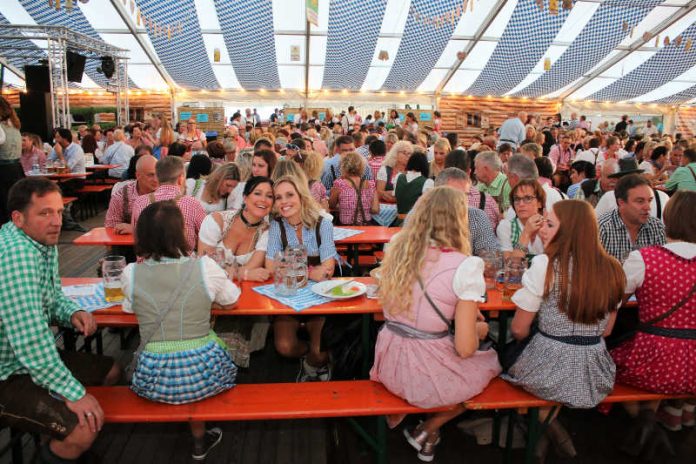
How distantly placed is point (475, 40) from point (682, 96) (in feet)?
26.6

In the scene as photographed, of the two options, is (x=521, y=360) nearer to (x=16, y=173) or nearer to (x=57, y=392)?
(x=57, y=392)

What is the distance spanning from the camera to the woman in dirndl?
2.05 m

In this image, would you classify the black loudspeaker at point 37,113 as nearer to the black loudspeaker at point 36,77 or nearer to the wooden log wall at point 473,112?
the black loudspeaker at point 36,77

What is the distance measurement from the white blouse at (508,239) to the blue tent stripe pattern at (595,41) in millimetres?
9334

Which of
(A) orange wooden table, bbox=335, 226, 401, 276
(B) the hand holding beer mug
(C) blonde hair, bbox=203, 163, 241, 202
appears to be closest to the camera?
(B) the hand holding beer mug

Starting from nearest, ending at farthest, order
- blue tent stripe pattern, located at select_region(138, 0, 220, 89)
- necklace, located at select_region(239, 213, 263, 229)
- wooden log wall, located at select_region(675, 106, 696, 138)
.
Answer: necklace, located at select_region(239, 213, 263, 229), blue tent stripe pattern, located at select_region(138, 0, 220, 89), wooden log wall, located at select_region(675, 106, 696, 138)

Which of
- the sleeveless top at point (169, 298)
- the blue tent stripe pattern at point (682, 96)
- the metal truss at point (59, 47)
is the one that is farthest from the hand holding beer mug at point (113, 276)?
the blue tent stripe pattern at point (682, 96)

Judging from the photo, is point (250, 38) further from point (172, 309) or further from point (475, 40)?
point (172, 309)

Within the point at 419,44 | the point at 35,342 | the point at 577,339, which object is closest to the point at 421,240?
the point at 577,339

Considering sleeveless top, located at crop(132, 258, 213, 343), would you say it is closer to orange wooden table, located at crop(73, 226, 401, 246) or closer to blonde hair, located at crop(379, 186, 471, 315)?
blonde hair, located at crop(379, 186, 471, 315)

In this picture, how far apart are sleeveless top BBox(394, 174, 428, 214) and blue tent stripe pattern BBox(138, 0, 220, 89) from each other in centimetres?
830

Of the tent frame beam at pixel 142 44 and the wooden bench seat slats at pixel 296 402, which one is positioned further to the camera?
the tent frame beam at pixel 142 44

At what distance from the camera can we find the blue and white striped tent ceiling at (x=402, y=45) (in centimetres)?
1098

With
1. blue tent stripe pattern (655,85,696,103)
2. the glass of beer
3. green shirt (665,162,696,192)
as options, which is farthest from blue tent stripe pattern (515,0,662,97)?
the glass of beer
